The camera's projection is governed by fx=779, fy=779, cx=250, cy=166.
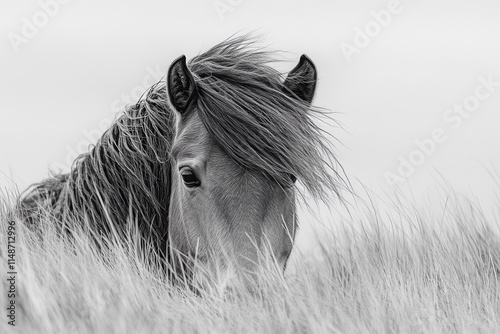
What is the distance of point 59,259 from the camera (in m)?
4.15

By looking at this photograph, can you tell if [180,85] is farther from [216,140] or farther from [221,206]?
[221,206]

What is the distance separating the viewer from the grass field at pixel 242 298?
3400 mm

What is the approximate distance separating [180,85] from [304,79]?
750 millimetres

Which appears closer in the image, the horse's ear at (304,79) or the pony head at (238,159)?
the pony head at (238,159)

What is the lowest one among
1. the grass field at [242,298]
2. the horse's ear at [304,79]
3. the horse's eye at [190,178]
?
the grass field at [242,298]

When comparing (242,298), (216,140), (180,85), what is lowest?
(242,298)

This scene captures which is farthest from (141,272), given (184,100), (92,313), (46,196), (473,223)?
(473,223)

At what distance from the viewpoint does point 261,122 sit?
4.20m

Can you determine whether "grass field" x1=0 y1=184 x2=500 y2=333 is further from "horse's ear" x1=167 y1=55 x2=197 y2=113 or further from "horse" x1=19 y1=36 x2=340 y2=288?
"horse's ear" x1=167 y1=55 x2=197 y2=113

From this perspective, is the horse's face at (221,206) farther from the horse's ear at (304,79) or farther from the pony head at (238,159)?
the horse's ear at (304,79)

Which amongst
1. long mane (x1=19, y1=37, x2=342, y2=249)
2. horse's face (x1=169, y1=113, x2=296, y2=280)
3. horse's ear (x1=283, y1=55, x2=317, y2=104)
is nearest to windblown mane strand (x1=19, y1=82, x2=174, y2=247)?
long mane (x1=19, y1=37, x2=342, y2=249)

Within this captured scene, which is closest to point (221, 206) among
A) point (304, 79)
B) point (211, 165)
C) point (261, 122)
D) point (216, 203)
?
point (216, 203)

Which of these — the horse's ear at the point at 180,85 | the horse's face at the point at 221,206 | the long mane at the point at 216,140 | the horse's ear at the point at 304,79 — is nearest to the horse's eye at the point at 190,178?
the horse's face at the point at 221,206

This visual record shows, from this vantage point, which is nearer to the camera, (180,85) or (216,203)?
(216,203)
